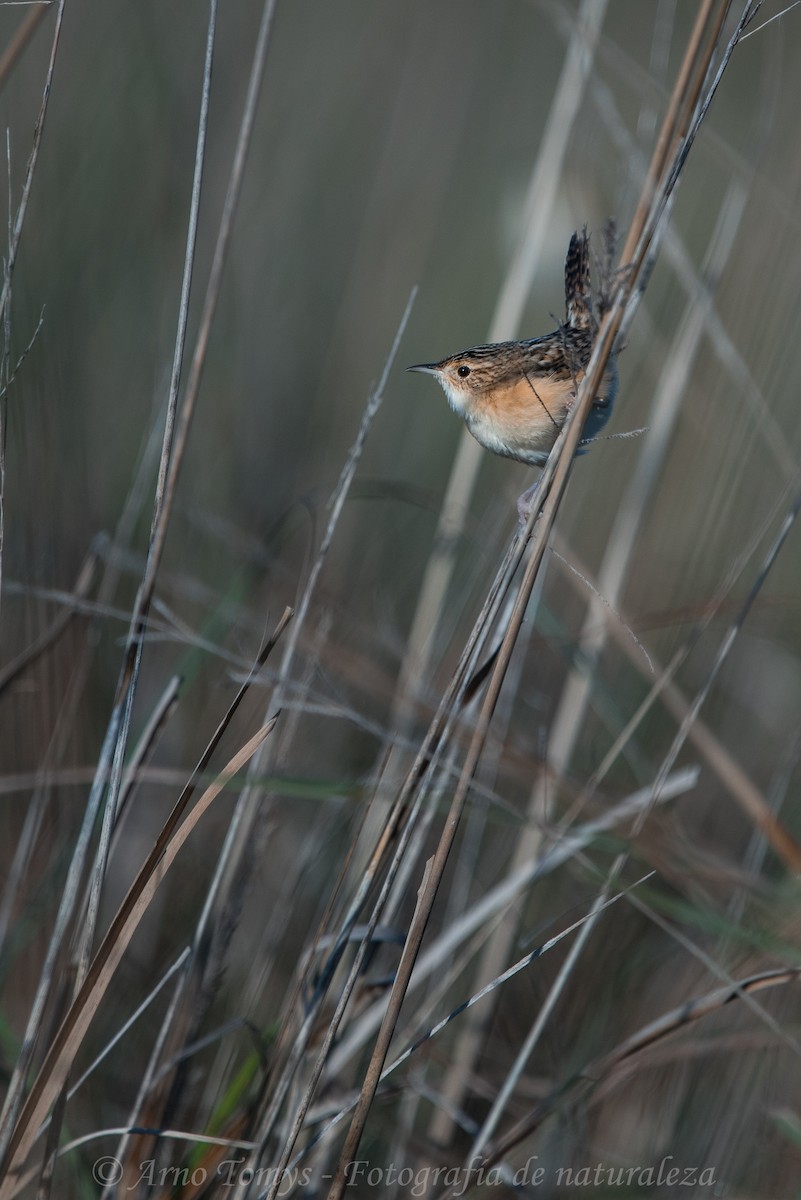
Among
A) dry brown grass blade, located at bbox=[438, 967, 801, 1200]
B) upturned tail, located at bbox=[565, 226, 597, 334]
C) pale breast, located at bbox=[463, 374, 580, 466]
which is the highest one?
upturned tail, located at bbox=[565, 226, 597, 334]

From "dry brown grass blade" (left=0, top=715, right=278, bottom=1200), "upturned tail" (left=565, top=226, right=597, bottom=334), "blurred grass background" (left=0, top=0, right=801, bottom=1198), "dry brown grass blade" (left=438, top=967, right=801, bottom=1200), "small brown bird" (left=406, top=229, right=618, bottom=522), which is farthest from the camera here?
"blurred grass background" (left=0, top=0, right=801, bottom=1198)

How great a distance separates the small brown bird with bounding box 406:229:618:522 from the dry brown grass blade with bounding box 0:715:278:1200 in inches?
28.5

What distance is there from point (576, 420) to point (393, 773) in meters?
1.21

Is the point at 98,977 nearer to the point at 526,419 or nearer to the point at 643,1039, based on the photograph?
the point at 643,1039

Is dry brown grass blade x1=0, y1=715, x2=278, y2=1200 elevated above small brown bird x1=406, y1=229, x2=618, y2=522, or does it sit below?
below

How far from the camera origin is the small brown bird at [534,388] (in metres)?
1.70

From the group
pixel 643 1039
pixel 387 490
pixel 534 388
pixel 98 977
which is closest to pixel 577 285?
pixel 534 388

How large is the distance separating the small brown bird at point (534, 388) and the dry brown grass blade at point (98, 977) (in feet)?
2.37

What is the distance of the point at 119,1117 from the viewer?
2148mm

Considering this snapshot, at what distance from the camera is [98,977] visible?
1291 millimetres

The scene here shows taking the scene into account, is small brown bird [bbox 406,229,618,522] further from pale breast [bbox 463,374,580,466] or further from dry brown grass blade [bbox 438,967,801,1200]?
dry brown grass blade [bbox 438,967,801,1200]

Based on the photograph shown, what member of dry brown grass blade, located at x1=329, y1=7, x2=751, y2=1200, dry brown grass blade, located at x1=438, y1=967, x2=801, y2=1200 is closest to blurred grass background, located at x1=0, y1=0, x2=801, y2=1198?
dry brown grass blade, located at x1=438, y1=967, x2=801, y2=1200

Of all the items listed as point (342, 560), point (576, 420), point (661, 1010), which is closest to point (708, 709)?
point (661, 1010)

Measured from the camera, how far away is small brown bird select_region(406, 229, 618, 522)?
1.70m
